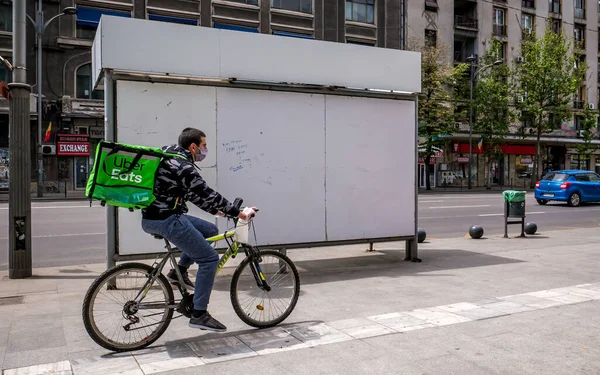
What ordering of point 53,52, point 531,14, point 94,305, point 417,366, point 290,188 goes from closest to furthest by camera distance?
point 417,366 < point 94,305 < point 290,188 < point 53,52 < point 531,14

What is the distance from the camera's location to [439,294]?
6.44 m

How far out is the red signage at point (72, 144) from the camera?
105ft

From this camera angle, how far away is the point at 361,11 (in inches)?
1543

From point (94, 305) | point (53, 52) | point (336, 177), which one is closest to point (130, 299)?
point (94, 305)

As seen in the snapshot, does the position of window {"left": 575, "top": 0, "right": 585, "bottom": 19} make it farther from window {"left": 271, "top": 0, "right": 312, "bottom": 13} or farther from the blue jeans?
the blue jeans

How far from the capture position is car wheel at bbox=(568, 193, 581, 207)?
23.4 m

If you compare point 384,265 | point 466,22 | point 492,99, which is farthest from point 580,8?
point 384,265

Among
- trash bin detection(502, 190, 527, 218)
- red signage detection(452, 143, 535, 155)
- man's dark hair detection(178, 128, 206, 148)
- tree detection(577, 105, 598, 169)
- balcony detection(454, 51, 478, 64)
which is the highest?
balcony detection(454, 51, 478, 64)

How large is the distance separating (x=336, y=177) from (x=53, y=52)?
2934 centimetres

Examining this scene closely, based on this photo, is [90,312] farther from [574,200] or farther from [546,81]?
[546,81]

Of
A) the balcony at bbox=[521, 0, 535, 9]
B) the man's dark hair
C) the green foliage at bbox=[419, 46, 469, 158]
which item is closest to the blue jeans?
the man's dark hair

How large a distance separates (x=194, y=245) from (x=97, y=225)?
1063cm

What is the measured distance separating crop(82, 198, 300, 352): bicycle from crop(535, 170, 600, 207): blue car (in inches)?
834

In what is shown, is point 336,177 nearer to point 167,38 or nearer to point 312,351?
point 167,38
